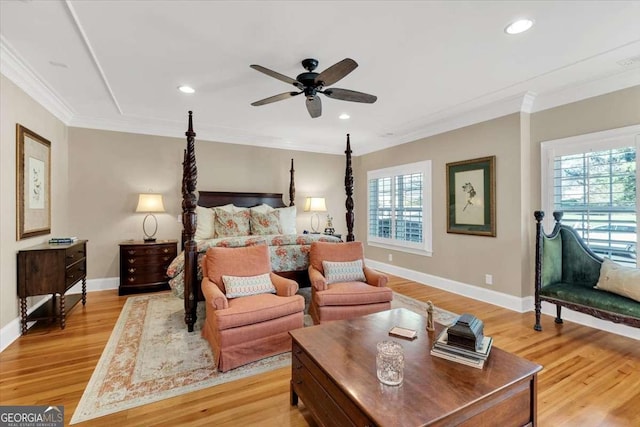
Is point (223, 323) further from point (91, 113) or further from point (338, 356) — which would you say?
point (91, 113)

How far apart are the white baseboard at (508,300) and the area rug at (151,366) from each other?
3.03 feet

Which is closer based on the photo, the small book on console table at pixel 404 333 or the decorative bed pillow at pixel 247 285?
the small book on console table at pixel 404 333

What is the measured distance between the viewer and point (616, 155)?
3.14m

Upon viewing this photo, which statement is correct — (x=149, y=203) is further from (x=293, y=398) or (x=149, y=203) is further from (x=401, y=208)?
(x=401, y=208)

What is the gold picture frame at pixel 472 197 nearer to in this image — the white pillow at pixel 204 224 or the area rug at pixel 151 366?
the area rug at pixel 151 366

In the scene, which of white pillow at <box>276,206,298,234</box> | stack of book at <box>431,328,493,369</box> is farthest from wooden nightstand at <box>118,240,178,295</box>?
stack of book at <box>431,328,493,369</box>

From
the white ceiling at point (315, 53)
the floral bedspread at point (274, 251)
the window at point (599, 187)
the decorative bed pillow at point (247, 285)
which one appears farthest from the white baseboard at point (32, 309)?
the window at point (599, 187)

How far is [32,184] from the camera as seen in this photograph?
11.1 ft

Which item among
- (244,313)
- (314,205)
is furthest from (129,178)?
(244,313)

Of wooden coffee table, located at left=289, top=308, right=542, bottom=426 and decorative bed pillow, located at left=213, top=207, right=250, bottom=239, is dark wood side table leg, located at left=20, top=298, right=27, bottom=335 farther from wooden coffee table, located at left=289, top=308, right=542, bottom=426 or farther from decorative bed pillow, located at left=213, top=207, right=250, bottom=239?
wooden coffee table, located at left=289, top=308, right=542, bottom=426

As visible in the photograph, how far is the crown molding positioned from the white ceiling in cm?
1

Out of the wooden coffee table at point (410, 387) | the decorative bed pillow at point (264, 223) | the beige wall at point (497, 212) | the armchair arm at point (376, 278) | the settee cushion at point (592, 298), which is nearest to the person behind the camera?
the wooden coffee table at point (410, 387)

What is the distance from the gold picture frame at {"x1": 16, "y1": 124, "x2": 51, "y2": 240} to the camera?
3.09 meters

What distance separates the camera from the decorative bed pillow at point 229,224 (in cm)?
482
